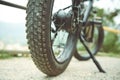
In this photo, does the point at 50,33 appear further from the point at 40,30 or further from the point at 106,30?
the point at 106,30

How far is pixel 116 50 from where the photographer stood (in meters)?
7.13

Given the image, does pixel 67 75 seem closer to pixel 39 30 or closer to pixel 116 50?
pixel 39 30

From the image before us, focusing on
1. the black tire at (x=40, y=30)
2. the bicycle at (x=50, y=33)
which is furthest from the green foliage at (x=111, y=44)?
the black tire at (x=40, y=30)

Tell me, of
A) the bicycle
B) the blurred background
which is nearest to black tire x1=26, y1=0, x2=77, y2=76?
the bicycle

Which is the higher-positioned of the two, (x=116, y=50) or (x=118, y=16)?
(x=118, y=16)

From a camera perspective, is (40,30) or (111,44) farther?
(111,44)

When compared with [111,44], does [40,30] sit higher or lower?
higher

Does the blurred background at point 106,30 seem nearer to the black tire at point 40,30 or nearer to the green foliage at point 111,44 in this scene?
the green foliage at point 111,44

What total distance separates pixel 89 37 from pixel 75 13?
122 cm

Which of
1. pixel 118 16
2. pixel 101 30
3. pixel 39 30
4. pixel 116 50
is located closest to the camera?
pixel 39 30

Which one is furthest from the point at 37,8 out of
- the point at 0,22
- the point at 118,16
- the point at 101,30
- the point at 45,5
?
the point at 118,16

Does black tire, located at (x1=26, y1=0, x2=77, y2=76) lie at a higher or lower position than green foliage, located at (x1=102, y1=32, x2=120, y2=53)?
higher

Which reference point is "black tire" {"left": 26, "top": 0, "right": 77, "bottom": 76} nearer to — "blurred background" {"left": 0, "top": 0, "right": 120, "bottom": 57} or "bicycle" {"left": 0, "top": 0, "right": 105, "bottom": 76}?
"bicycle" {"left": 0, "top": 0, "right": 105, "bottom": 76}

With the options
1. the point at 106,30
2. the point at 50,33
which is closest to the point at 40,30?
the point at 50,33
